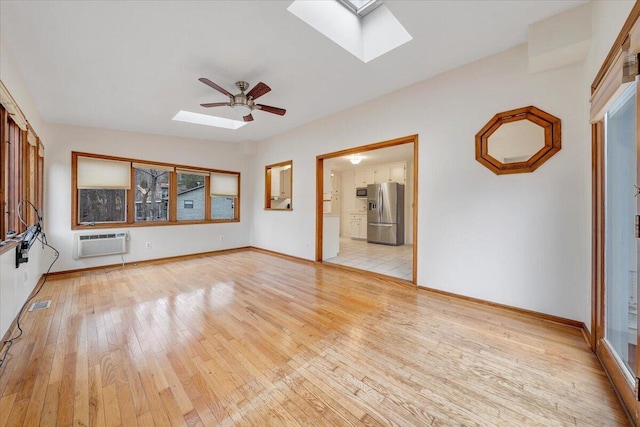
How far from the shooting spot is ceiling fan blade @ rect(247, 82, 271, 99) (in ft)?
8.86

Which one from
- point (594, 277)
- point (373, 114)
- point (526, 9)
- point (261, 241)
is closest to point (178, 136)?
point (261, 241)

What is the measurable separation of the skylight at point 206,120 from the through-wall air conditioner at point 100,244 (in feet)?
7.99

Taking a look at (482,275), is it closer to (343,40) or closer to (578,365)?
(578,365)

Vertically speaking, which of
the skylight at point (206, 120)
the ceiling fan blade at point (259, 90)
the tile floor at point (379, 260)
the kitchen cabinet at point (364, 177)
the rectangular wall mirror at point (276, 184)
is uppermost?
the skylight at point (206, 120)

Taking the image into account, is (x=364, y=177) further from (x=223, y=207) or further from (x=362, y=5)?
(x=362, y=5)

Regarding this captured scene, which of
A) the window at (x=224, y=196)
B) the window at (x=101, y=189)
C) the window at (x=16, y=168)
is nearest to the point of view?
the window at (x=16, y=168)

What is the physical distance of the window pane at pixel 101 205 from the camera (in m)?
4.39

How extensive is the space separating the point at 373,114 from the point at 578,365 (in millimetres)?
3459

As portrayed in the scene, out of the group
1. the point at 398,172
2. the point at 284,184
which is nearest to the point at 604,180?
the point at 284,184

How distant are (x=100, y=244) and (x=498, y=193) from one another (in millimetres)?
6125

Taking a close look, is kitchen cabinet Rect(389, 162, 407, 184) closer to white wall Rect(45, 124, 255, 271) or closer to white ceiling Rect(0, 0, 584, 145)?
white ceiling Rect(0, 0, 584, 145)

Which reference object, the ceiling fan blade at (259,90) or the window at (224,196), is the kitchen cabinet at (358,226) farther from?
the ceiling fan blade at (259,90)

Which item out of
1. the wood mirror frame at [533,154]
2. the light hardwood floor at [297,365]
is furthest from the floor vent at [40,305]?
the wood mirror frame at [533,154]

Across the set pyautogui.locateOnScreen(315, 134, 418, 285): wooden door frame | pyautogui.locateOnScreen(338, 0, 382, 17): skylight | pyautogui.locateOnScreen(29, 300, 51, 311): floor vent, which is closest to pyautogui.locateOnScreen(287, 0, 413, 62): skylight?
pyautogui.locateOnScreen(338, 0, 382, 17): skylight
